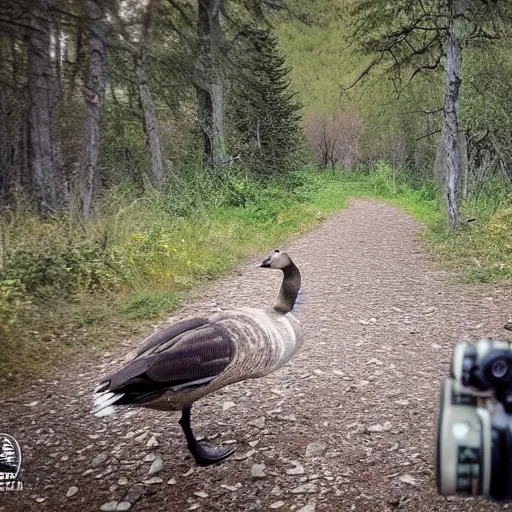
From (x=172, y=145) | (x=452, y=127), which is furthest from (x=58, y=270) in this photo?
(x=452, y=127)

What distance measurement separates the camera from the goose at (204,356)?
1.36 metres

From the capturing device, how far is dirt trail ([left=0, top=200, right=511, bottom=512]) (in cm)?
161

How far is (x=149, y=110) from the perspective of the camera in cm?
156

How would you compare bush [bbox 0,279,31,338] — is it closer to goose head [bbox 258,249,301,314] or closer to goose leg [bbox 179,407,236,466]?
goose leg [bbox 179,407,236,466]

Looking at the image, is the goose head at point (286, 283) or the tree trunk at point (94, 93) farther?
the goose head at point (286, 283)

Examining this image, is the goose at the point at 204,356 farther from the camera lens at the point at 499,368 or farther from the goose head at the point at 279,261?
the camera lens at the point at 499,368

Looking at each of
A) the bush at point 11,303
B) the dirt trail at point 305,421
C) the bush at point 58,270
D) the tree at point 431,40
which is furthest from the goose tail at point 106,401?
the tree at point 431,40

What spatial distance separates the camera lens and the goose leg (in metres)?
1.01

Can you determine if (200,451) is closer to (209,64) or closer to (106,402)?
(106,402)

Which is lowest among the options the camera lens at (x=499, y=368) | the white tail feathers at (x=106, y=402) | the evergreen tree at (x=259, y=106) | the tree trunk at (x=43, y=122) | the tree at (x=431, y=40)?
the white tail feathers at (x=106, y=402)

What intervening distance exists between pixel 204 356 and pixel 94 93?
782mm

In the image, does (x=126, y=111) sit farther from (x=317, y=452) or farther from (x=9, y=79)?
(x=317, y=452)

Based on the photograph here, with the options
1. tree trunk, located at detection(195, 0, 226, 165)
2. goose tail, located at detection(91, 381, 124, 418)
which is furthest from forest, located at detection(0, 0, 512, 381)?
goose tail, located at detection(91, 381, 124, 418)

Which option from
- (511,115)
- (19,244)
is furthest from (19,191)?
(511,115)
